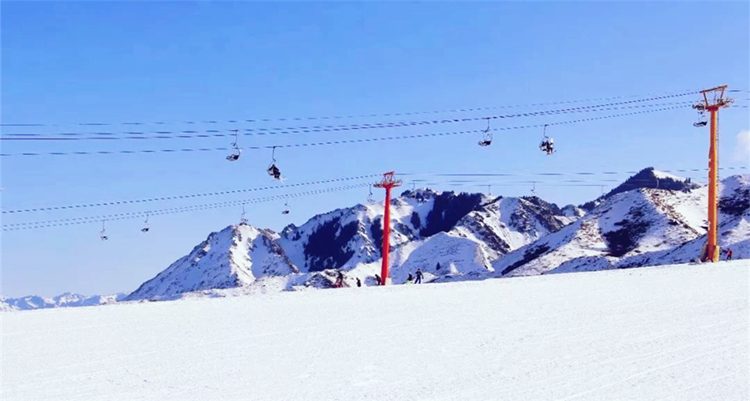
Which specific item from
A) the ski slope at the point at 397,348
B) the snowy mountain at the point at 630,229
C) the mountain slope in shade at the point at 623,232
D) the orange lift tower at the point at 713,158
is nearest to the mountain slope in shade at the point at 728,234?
the snowy mountain at the point at 630,229

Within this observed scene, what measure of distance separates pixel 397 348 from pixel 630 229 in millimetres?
160760

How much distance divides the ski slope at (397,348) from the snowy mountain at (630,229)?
108 m

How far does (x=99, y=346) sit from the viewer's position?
57.3 feet

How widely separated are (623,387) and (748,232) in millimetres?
118564

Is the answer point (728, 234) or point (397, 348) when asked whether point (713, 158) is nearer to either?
point (397, 348)

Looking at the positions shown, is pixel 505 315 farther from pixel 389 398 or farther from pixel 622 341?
pixel 389 398

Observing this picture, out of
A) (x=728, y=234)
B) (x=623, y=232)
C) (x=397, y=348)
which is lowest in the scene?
(x=397, y=348)

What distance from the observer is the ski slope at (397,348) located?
12781 mm

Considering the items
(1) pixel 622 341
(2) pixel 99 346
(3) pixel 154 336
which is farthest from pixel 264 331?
(1) pixel 622 341

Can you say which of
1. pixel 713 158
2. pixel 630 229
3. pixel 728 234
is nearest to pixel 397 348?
pixel 713 158

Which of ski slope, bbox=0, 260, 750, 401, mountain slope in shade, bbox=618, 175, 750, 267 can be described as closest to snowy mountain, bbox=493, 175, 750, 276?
mountain slope in shade, bbox=618, 175, 750, 267

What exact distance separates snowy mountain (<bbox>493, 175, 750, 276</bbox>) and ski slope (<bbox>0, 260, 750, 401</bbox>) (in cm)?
10843

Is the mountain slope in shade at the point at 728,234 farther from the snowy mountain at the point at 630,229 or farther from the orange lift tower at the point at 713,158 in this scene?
the orange lift tower at the point at 713,158

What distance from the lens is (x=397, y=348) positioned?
16.5 m
